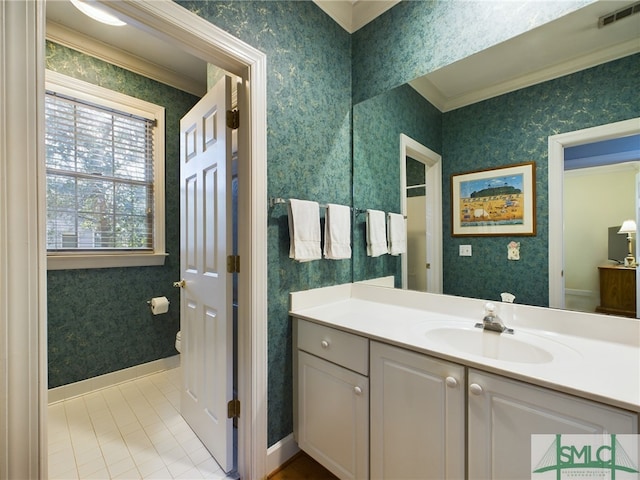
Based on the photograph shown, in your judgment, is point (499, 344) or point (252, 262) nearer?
point (499, 344)

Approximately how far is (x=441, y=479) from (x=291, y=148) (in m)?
1.56

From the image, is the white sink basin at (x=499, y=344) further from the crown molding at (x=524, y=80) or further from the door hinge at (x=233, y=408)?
the crown molding at (x=524, y=80)

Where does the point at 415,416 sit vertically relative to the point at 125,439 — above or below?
above

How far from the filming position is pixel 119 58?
2361 mm

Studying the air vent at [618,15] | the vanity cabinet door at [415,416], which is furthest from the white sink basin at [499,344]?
the air vent at [618,15]

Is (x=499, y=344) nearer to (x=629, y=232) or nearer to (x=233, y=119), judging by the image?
(x=629, y=232)

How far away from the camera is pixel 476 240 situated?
1.50 meters

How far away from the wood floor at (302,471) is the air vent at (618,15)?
7.64 ft

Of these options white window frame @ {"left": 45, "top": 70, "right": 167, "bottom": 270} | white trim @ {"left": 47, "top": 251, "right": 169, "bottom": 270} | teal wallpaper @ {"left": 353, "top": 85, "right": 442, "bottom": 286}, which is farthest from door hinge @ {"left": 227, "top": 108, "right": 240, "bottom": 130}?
white trim @ {"left": 47, "top": 251, "right": 169, "bottom": 270}

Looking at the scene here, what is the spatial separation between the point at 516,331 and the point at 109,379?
9.58ft

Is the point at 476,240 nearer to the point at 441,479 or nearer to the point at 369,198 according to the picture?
the point at 369,198

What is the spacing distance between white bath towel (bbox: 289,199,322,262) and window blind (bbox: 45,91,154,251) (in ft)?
5.79

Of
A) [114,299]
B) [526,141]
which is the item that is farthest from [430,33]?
[114,299]

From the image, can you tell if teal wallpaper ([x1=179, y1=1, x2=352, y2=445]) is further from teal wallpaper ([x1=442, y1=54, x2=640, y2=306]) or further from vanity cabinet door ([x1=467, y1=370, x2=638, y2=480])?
vanity cabinet door ([x1=467, y1=370, x2=638, y2=480])
